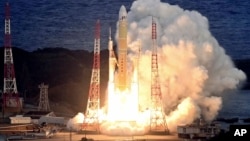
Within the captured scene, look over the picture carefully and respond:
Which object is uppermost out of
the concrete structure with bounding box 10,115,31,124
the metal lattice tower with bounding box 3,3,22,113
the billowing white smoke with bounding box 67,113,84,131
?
the metal lattice tower with bounding box 3,3,22,113

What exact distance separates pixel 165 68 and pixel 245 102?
36.1m

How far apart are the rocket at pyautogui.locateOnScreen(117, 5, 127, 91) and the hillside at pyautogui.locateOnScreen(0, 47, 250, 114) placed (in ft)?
72.7

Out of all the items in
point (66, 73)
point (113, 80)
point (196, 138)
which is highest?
point (66, 73)

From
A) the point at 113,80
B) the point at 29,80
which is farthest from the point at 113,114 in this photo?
the point at 29,80

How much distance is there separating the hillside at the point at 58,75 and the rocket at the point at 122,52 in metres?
22.2

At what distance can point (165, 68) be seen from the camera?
50.5 metres

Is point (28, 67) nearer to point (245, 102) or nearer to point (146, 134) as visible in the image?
point (245, 102)

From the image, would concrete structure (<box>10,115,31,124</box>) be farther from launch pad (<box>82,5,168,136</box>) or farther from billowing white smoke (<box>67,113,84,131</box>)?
launch pad (<box>82,5,168,136</box>)

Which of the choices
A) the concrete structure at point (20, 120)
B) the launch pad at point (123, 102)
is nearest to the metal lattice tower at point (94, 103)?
the launch pad at point (123, 102)

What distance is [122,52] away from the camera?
4597 cm

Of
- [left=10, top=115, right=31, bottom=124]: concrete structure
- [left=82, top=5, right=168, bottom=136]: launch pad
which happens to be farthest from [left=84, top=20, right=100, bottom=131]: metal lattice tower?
[left=10, top=115, right=31, bottom=124]: concrete structure

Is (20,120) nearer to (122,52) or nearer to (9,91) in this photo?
(9,91)

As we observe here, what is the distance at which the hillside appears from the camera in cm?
7331

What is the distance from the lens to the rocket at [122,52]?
45.7 m
